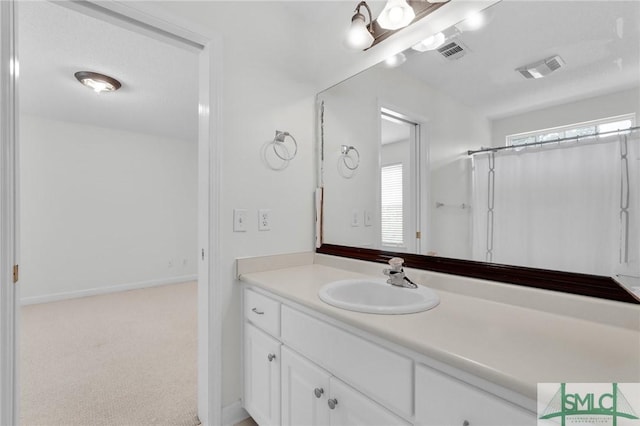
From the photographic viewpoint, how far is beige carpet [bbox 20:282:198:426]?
1653 mm

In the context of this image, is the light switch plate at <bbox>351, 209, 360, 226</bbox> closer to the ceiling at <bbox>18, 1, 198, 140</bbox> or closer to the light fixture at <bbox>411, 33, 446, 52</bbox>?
the light fixture at <bbox>411, 33, 446, 52</bbox>

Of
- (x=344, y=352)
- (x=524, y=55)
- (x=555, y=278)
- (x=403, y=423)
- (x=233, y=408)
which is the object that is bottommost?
(x=233, y=408)

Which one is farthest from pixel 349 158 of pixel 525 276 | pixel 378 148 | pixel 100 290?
pixel 100 290

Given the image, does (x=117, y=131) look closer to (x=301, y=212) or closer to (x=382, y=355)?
(x=301, y=212)

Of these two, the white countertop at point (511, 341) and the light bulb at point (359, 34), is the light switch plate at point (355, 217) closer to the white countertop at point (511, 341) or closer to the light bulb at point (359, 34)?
the white countertop at point (511, 341)

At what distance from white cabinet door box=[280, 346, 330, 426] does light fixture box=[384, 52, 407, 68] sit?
1.47m

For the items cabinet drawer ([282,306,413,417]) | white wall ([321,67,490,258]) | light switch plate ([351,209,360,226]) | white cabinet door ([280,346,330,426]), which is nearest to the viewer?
cabinet drawer ([282,306,413,417])

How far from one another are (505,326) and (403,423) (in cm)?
42

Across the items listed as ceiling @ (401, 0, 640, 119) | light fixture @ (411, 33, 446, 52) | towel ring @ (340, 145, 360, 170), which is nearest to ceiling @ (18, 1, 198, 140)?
towel ring @ (340, 145, 360, 170)

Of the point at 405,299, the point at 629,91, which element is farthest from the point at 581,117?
the point at 405,299

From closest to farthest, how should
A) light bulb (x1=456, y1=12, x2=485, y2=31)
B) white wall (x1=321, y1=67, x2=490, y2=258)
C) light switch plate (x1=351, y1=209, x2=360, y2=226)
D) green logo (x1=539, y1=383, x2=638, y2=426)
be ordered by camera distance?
green logo (x1=539, y1=383, x2=638, y2=426) → light bulb (x1=456, y1=12, x2=485, y2=31) → white wall (x1=321, y1=67, x2=490, y2=258) → light switch plate (x1=351, y1=209, x2=360, y2=226)

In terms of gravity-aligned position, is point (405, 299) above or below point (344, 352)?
above

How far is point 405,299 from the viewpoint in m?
1.25

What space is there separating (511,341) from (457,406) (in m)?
0.23
